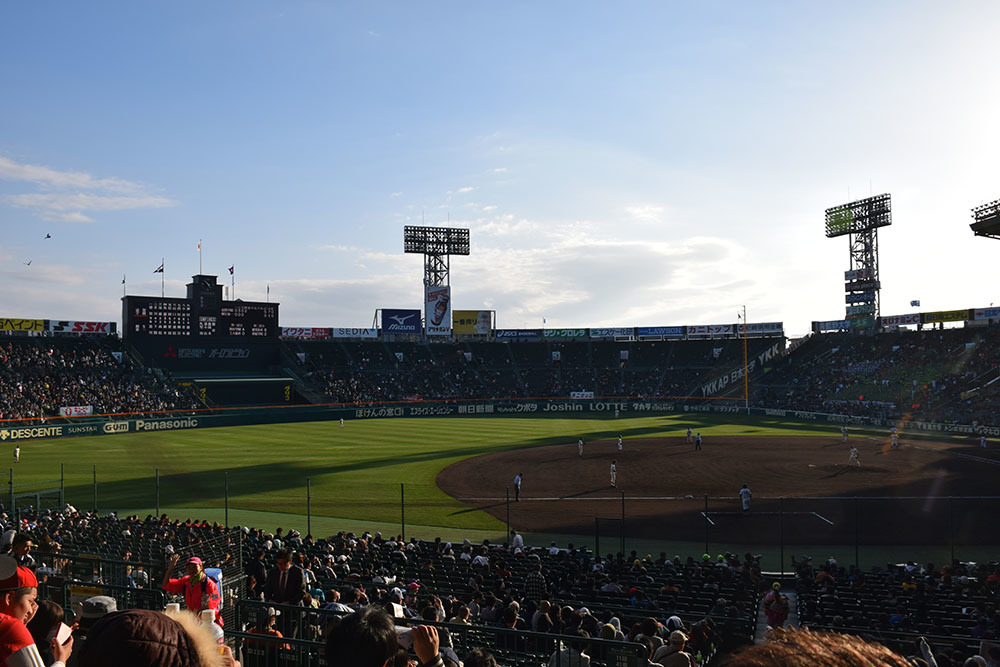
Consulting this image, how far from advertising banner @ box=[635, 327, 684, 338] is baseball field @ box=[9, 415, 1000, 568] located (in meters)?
40.6

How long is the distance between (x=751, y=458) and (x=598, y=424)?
23834 mm

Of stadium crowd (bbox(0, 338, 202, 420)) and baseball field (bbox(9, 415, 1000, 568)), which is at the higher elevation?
stadium crowd (bbox(0, 338, 202, 420))

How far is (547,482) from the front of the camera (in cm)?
3619

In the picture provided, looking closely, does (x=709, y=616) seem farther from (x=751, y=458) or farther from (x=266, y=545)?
(x=751, y=458)

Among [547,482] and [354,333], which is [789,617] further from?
[354,333]

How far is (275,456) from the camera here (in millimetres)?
44094

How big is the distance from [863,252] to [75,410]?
3714 inches

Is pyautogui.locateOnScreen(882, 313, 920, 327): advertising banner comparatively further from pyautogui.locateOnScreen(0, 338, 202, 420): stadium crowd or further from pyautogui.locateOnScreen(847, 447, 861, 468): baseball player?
pyautogui.locateOnScreen(0, 338, 202, 420): stadium crowd

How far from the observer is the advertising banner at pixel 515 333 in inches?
3937

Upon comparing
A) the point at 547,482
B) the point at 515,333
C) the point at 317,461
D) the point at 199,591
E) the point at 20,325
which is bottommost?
the point at 547,482

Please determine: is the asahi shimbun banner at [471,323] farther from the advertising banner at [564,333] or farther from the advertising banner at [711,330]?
the advertising banner at [711,330]

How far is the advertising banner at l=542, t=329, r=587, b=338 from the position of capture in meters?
99.9

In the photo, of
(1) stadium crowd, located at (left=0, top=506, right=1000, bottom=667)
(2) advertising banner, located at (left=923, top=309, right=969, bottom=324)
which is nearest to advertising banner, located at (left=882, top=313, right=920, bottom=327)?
(2) advertising banner, located at (left=923, top=309, right=969, bottom=324)

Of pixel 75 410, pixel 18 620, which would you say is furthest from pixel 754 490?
pixel 75 410
